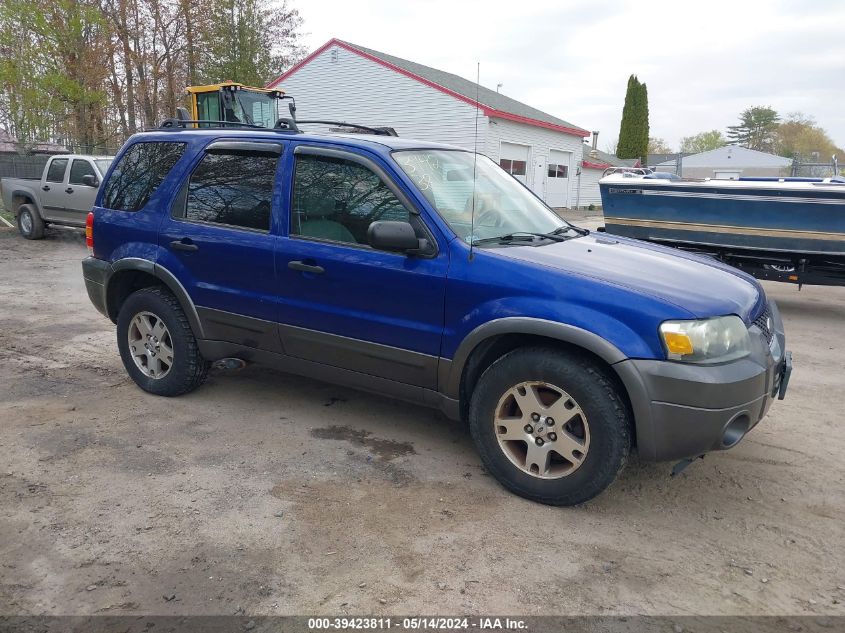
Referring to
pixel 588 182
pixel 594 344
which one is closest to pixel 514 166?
pixel 588 182

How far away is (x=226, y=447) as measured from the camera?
4051 mm

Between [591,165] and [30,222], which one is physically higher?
[591,165]

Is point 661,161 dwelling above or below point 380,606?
above

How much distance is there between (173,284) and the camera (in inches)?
177

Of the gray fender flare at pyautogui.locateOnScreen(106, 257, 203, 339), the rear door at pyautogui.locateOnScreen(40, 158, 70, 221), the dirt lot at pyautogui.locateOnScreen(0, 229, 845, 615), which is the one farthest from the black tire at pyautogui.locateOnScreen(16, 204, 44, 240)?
the gray fender flare at pyautogui.locateOnScreen(106, 257, 203, 339)

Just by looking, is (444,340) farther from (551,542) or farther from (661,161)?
(661,161)

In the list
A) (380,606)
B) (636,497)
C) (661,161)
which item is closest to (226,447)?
(380,606)

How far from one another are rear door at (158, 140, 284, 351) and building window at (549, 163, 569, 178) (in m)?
26.1

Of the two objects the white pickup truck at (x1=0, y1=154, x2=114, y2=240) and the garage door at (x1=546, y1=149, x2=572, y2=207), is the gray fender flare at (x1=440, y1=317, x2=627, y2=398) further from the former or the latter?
the garage door at (x1=546, y1=149, x2=572, y2=207)

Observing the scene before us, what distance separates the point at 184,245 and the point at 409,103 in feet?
69.2

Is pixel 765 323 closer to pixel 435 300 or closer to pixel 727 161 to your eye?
pixel 435 300

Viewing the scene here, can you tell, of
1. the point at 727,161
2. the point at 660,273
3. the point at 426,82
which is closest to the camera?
the point at 660,273

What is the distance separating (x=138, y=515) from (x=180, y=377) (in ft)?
5.25

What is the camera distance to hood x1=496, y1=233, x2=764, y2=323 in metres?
3.16
